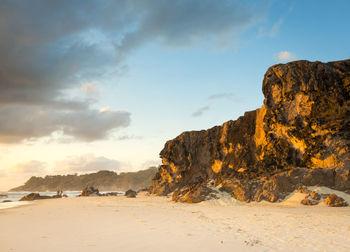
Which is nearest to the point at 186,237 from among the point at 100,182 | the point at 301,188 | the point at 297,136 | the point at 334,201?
the point at 334,201

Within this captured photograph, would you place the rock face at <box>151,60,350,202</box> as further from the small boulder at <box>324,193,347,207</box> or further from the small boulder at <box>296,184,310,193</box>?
the small boulder at <box>324,193,347,207</box>

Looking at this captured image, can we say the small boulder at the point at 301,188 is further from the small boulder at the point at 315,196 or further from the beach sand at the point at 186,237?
the beach sand at the point at 186,237

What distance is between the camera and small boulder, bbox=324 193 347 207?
17625mm

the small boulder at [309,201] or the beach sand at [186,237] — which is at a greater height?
the beach sand at [186,237]

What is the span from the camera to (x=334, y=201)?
1780 cm

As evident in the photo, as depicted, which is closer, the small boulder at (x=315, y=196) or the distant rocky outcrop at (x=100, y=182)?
the small boulder at (x=315, y=196)

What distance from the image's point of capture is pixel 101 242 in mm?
7664

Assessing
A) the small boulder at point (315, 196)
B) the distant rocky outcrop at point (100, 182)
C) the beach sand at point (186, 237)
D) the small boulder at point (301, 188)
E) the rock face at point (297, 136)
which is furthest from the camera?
the distant rocky outcrop at point (100, 182)

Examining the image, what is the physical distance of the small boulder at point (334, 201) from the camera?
1762 cm

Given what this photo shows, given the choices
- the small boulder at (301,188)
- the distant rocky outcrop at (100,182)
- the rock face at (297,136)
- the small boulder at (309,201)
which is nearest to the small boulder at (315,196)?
the small boulder at (309,201)

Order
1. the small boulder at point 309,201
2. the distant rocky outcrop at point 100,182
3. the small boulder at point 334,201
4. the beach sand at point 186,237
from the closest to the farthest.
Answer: the beach sand at point 186,237 → the small boulder at point 334,201 → the small boulder at point 309,201 → the distant rocky outcrop at point 100,182

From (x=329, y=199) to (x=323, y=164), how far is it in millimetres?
5111

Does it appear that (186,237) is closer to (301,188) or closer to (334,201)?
(334,201)

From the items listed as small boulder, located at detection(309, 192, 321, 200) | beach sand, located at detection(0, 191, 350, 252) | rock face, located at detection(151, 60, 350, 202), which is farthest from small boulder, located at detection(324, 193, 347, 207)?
beach sand, located at detection(0, 191, 350, 252)
